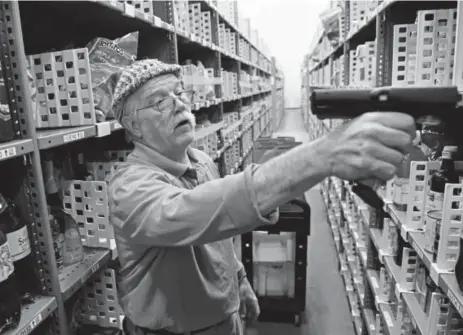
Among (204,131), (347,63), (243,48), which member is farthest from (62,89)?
(243,48)

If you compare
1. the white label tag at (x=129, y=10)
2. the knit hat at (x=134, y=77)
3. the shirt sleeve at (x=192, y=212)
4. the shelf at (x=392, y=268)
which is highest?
the white label tag at (x=129, y=10)

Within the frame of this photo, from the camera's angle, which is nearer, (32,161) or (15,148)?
(15,148)

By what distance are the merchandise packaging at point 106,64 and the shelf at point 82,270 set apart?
1.88 feet

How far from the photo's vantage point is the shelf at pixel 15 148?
1.06 meters

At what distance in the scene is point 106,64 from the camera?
1.80m

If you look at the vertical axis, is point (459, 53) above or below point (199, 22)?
below

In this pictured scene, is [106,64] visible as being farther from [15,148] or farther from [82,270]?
[82,270]

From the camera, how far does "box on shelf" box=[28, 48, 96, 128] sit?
1.47 meters

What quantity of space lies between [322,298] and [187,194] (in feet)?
8.96

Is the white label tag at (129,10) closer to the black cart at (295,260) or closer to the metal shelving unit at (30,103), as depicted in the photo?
the metal shelving unit at (30,103)

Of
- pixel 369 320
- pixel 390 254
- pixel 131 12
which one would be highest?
pixel 131 12

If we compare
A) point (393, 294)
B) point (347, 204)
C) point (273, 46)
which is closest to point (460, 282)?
point (393, 294)

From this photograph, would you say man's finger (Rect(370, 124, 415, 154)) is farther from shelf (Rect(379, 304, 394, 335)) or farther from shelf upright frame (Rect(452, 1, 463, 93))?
shelf (Rect(379, 304, 394, 335))

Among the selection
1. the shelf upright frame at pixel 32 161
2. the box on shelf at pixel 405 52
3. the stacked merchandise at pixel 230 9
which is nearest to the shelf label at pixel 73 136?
the shelf upright frame at pixel 32 161
